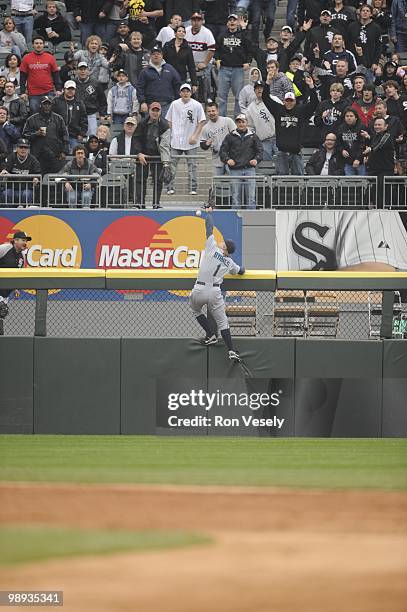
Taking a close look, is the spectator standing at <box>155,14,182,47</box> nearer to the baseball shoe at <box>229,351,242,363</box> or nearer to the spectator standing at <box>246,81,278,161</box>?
the spectator standing at <box>246,81,278,161</box>

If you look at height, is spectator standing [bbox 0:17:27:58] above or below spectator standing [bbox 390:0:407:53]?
below

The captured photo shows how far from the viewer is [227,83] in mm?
23016

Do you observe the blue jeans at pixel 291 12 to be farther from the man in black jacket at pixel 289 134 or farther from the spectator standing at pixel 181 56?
the man in black jacket at pixel 289 134

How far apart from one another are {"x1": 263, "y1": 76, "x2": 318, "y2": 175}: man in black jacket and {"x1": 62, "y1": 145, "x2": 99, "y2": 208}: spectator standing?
3.41m

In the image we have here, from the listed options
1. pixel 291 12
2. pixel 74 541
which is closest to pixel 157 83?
pixel 291 12

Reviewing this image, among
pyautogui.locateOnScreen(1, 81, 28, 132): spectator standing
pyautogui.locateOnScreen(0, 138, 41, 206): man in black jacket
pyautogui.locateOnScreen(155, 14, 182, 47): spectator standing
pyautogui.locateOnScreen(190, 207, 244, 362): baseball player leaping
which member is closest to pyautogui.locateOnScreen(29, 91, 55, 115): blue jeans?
pyautogui.locateOnScreen(1, 81, 28, 132): spectator standing

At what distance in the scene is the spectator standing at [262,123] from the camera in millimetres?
21688

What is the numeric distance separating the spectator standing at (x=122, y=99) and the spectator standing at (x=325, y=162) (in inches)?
145

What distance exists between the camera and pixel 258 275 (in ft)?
48.2

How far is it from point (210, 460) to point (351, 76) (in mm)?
12352

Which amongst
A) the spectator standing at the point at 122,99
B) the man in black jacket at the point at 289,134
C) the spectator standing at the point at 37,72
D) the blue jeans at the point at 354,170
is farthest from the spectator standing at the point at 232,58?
the spectator standing at the point at 37,72

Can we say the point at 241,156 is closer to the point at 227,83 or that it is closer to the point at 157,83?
the point at 157,83

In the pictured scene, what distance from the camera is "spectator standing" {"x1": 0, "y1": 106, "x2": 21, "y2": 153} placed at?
21.3 metres

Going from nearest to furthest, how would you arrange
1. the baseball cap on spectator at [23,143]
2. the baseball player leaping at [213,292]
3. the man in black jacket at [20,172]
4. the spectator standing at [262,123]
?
the baseball player leaping at [213,292] < the man in black jacket at [20,172] < the baseball cap on spectator at [23,143] < the spectator standing at [262,123]
